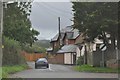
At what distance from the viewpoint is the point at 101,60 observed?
47250mm

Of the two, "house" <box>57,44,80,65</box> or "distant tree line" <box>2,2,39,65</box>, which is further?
"house" <box>57,44,80,65</box>

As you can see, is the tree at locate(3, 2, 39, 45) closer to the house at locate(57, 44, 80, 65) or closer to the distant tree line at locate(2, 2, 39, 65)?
the distant tree line at locate(2, 2, 39, 65)

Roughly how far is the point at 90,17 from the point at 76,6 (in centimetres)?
286

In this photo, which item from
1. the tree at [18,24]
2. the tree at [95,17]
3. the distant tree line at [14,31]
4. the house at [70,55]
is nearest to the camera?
the tree at [95,17]

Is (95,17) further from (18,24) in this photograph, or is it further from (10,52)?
(18,24)

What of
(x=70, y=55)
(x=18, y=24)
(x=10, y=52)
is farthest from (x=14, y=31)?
(x=70, y=55)

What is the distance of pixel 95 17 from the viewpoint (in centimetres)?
3431

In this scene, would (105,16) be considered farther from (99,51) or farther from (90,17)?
(99,51)

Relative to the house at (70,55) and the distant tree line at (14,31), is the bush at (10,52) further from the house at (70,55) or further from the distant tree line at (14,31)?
the house at (70,55)

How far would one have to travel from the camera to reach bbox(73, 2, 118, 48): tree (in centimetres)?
3331

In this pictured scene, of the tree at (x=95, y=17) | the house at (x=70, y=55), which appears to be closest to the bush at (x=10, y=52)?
the tree at (x=95, y=17)

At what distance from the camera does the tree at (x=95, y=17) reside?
33.3 meters

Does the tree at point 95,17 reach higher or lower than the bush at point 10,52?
higher

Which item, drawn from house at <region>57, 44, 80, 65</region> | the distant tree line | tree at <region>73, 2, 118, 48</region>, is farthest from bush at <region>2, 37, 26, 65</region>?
house at <region>57, 44, 80, 65</region>
